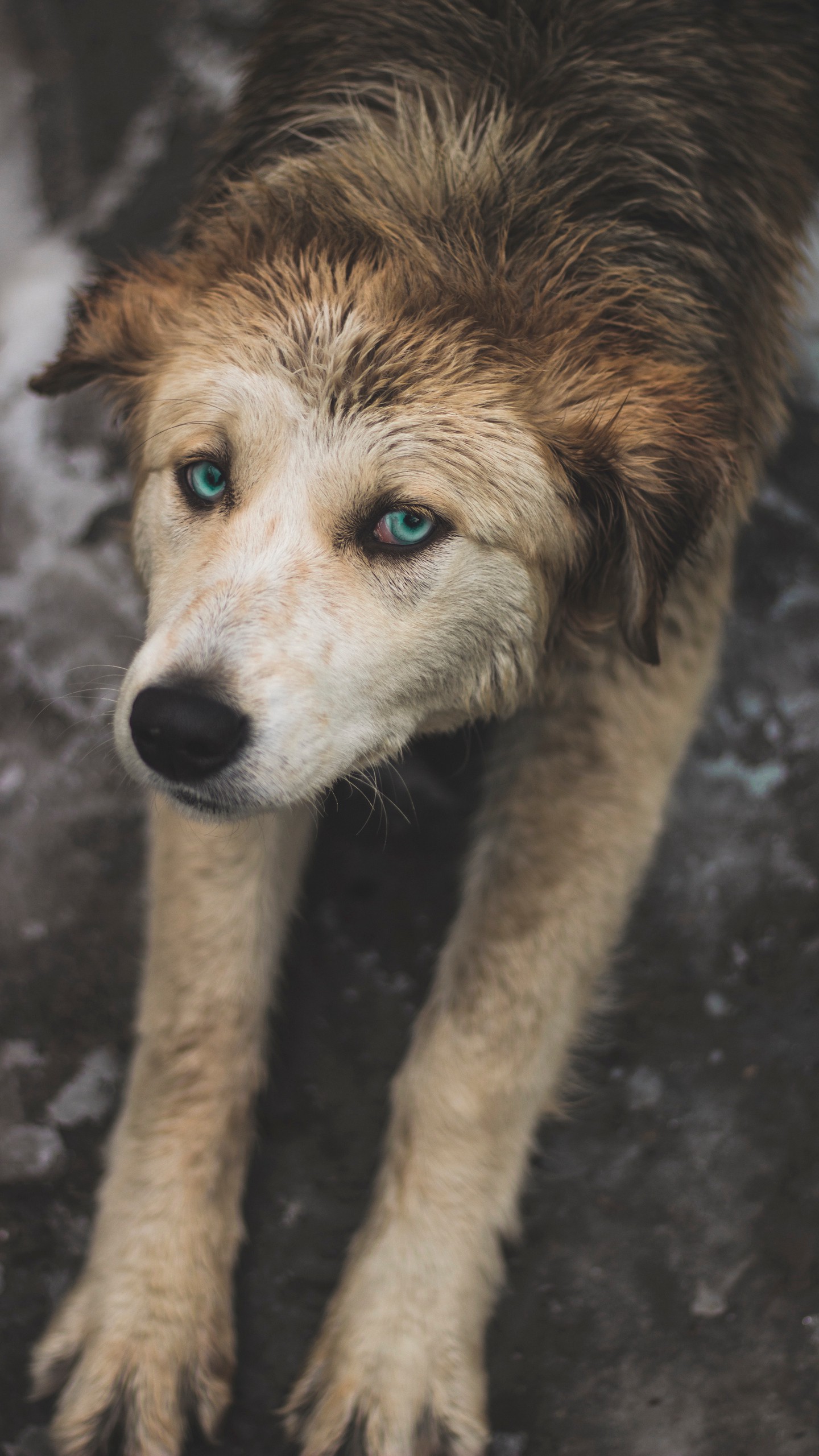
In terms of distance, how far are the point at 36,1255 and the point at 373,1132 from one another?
0.88m

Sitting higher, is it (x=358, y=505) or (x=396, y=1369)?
(x=358, y=505)

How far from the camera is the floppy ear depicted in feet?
7.38

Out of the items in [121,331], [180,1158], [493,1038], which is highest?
[121,331]

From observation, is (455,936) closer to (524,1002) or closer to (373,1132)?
(524,1002)

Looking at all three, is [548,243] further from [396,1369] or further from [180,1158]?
[396,1369]

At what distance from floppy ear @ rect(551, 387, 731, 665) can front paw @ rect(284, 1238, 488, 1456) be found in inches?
59.9

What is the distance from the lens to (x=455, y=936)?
2871 mm

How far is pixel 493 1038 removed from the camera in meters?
2.67

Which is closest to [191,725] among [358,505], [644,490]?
[358,505]

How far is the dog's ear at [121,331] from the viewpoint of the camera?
2434 mm

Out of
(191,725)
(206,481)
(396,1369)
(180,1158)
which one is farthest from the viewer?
(180,1158)

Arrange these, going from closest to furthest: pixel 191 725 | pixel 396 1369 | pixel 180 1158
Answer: pixel 191 725 → pixel 396 1369 → pixel 180 1158

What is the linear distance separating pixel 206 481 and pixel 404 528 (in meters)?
0.43

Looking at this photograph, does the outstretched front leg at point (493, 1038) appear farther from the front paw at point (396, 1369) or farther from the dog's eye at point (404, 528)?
the dog's eye at point (404, 528)
